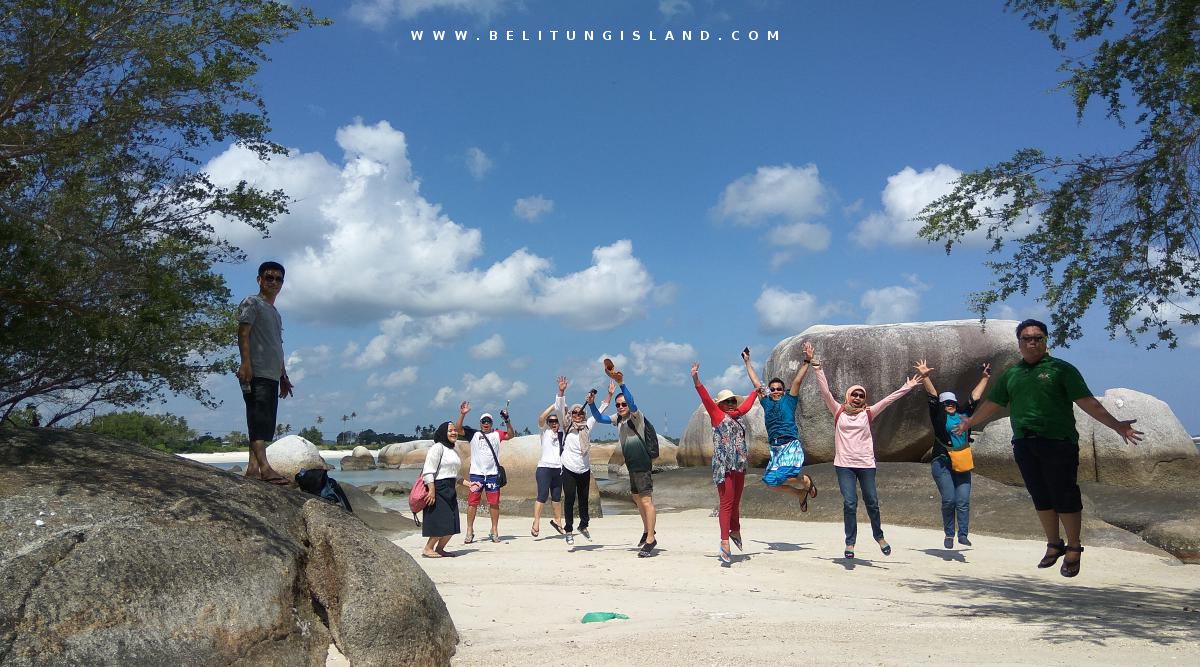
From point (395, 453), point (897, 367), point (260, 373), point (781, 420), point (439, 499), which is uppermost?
point (897, 367)

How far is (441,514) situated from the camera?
10.7 metres

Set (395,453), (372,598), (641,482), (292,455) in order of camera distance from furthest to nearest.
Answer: (395,453) < (292,455) < (641,482) < (372,598)

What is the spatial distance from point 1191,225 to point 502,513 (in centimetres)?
1348

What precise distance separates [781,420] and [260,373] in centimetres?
639

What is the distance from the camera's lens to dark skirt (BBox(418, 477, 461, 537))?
10.6m

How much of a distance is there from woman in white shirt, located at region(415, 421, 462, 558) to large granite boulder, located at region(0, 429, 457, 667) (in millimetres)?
4623

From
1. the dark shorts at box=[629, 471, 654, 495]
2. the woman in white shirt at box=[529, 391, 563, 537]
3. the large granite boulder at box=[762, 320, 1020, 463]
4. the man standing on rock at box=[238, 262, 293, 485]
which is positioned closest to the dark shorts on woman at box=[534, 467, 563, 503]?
the woman in white shirt at box=[529, 391, 563, 537]

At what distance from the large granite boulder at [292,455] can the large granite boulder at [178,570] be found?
45.8 feet

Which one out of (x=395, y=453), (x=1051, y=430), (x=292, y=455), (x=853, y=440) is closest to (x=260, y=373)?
(x=1051, y=430)

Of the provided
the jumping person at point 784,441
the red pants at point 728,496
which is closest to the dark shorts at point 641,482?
the red pants at point 728,496

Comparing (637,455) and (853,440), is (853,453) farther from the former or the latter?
(637,455)

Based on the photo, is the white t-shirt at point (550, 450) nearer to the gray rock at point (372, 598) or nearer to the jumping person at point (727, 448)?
the jumping person at point (727, 448)

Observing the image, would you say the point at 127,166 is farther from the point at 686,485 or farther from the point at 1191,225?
the point at 686,485

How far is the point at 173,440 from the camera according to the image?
2730 cm
